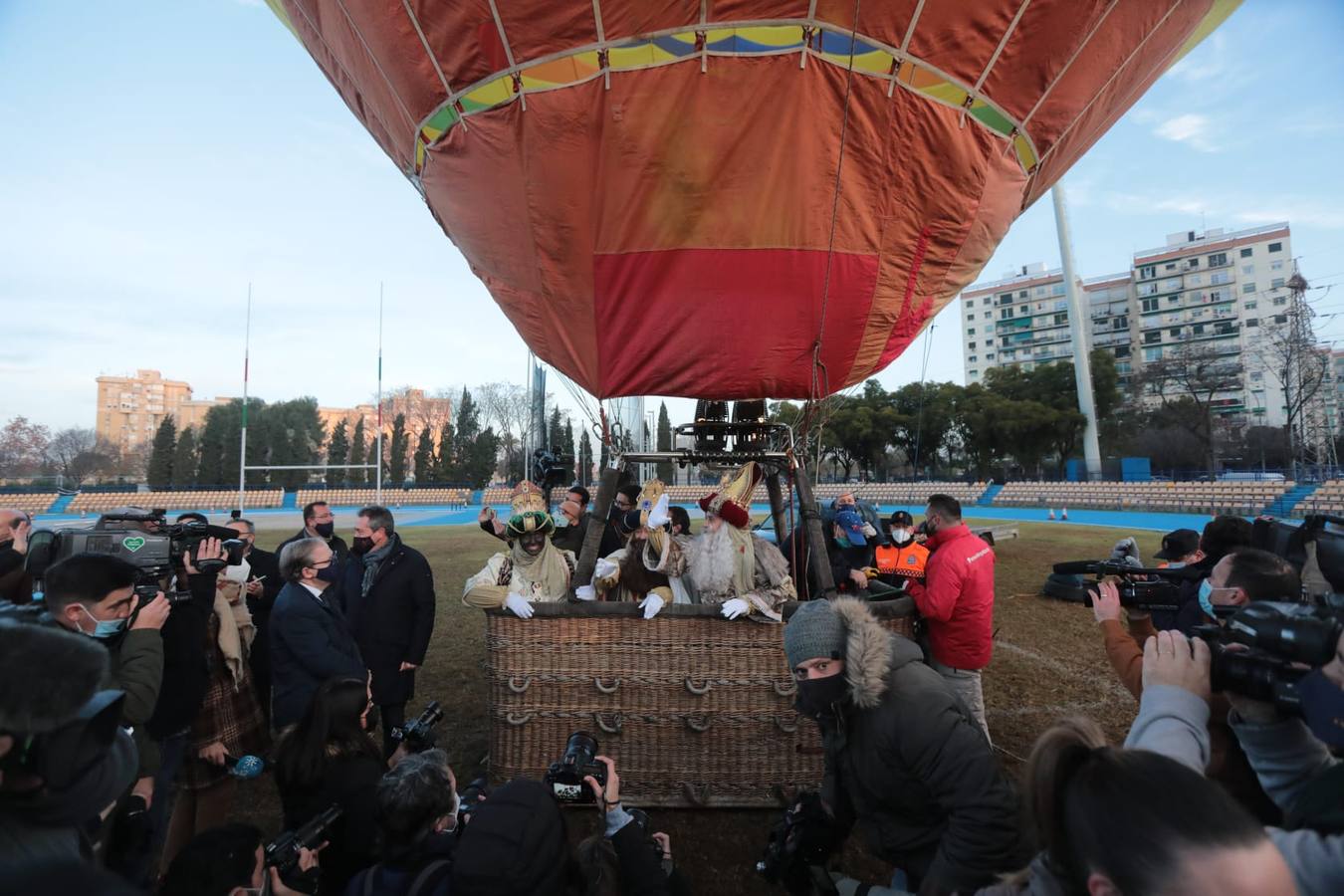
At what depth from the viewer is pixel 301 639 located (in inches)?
96.5

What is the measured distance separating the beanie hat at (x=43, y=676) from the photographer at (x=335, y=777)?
0.98 metres

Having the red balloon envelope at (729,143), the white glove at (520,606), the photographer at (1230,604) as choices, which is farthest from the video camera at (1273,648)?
the white glove at (520,606)

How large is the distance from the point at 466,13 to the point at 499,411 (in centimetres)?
4490

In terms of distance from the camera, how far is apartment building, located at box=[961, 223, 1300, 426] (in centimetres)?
4981

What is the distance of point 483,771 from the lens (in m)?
3.29

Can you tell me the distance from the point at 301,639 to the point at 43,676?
1573 mm

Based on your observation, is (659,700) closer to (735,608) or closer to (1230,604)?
(735,608)

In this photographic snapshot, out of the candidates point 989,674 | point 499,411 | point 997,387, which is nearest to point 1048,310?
point 997,387

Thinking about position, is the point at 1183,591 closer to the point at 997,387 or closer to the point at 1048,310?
the point at 997,387

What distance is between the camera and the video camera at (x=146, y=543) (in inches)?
85.9

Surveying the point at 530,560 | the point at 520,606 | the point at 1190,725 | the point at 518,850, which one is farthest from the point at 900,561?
the point at 518,850

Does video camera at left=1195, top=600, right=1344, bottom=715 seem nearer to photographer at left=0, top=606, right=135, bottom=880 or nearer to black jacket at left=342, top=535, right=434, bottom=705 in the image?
photographer at left=0, top=606, right=135, bottom=880

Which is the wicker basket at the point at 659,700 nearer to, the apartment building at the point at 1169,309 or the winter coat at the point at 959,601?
the winter coat at the point at 959,601

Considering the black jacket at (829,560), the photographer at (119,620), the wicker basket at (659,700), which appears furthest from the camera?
the black jacket at (829,560)
